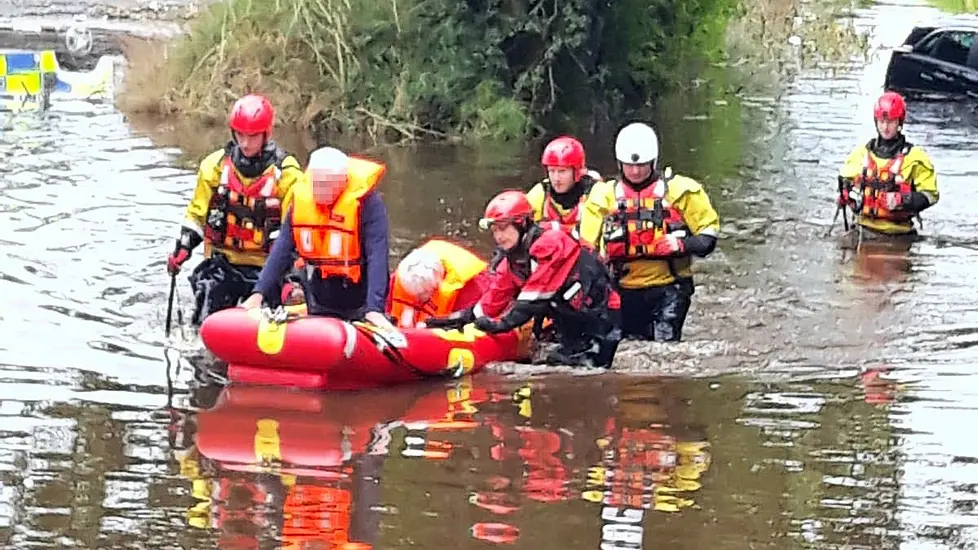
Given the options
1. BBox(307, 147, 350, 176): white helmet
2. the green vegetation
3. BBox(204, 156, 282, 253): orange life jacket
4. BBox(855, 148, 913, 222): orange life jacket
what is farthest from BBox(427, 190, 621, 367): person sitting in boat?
the green vegetation

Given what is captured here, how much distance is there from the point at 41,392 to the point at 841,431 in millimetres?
3961

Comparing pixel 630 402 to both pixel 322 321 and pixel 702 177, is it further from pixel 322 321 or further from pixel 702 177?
pixel 702 177

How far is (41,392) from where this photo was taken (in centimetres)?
862

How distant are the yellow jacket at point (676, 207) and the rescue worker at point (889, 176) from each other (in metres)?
3.81

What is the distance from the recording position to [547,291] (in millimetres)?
9086

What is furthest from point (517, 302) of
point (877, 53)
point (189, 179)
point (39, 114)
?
point (877, 53)

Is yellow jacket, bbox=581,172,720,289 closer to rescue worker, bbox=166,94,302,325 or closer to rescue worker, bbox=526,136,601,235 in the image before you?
rescue worker, bbox=526,136,601,235

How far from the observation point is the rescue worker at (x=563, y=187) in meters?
9.64

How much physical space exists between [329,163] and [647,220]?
196 cm

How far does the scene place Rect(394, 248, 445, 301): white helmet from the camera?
9.65 metres

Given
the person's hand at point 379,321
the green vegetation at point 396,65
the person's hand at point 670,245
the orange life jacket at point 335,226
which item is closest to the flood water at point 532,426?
the person's hand at point 379,321

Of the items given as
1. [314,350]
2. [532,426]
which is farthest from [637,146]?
[314,350]

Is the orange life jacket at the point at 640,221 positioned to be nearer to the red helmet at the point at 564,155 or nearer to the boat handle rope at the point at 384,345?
the red helmet at the point at 564,155

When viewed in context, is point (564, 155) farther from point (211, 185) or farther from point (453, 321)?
Answer: point (211, 185)
